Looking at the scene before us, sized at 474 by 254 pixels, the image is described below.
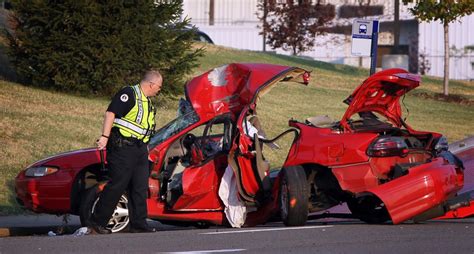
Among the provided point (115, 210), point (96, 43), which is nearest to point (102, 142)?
point (115, 210)

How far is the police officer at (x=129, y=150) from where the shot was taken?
10.3 m

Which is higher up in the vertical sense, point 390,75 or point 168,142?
point 390,75

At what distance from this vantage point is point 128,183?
1046cm

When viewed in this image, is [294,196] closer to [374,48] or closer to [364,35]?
[374,48]

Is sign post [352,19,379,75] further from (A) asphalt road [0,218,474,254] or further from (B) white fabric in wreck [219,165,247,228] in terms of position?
(A) asphalt road [0,218,474,254]

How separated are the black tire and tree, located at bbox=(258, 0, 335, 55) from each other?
99.7ft

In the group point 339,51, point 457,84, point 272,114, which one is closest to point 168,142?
point 272,114

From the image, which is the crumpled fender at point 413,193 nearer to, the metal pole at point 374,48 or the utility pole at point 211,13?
the metal pole at point 374,48

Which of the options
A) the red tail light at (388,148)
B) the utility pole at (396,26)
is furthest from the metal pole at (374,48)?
the utility pole at (396,26)

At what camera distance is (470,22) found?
50469 millimetres

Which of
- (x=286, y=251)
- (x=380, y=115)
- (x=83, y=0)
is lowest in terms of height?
(x=286, y=251)

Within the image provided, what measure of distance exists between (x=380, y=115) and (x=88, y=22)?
9.89 m

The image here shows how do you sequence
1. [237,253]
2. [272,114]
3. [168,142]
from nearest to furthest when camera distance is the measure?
[237,253], [168,142], [272,114]

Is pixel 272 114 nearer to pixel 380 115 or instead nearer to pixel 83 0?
pixel 83 0
